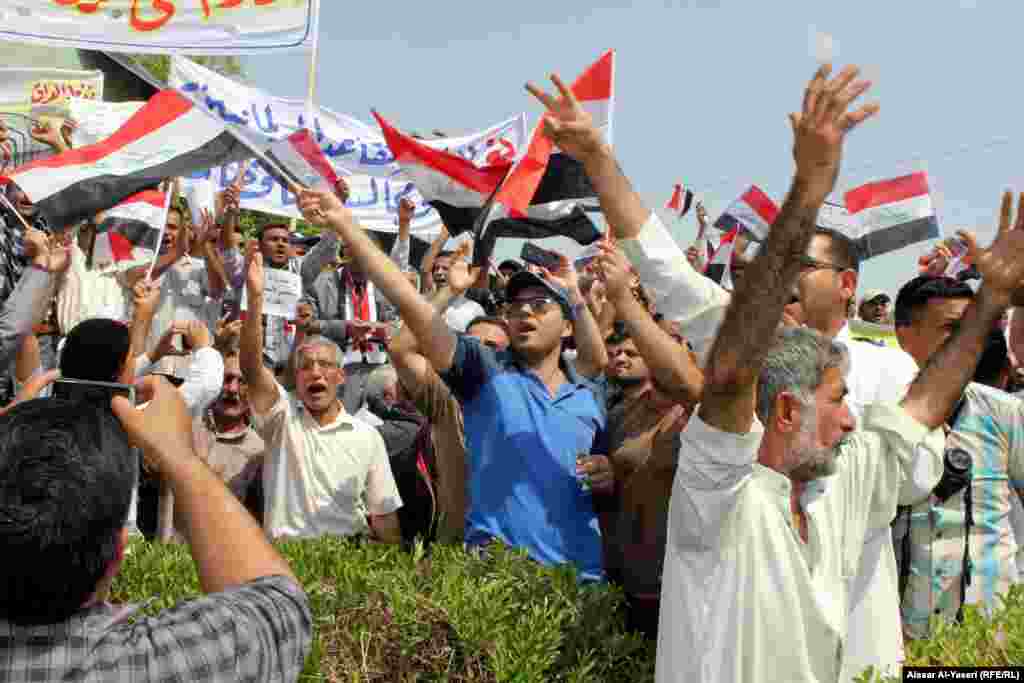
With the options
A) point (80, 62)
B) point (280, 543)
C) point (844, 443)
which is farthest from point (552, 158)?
point (80, 62)

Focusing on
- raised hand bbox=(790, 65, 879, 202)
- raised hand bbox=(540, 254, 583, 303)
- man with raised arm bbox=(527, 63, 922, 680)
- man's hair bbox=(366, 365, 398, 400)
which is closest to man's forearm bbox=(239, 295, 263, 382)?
raised hand bbox=(540, 254, 583, 303)

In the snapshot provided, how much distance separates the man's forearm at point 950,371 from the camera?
126 inches

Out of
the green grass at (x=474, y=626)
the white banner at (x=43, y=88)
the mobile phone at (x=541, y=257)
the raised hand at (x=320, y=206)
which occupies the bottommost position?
the green grass at (x=474, y=626)

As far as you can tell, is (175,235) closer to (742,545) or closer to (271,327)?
(271,327)

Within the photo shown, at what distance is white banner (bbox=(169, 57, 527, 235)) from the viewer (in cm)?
995

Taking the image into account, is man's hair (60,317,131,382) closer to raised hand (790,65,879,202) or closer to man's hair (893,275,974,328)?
raised hand (790,65,879,202)

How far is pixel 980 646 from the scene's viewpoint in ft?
8.86

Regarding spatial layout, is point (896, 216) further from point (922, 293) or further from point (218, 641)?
point (218, 641)

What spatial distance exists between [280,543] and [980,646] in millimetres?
2501

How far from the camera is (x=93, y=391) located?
1.96 m

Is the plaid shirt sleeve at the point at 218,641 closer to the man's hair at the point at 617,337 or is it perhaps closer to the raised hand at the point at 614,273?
the raised hand at the point at 614,273

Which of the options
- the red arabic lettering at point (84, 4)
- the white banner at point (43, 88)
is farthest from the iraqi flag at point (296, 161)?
the white banner at point (43, 88)

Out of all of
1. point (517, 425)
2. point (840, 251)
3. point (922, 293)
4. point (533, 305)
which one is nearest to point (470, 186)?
point (533, 305)

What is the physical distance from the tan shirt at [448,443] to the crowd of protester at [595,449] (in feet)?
0.04
